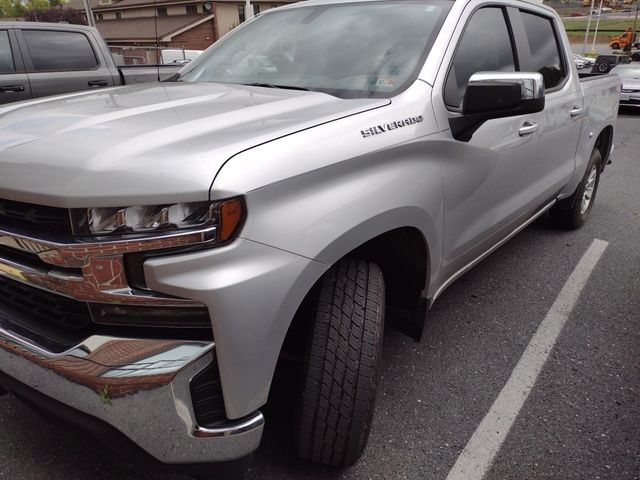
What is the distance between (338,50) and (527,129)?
3.59 ft

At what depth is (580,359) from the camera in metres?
2.72

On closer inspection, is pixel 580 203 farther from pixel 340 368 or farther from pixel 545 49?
pixel 340 368

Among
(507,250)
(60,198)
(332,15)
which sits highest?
(332,15)

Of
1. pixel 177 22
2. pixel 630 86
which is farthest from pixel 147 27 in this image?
pixel 630 86

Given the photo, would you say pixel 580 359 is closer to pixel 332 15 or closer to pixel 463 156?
pixel 463 156

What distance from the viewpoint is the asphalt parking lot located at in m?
2.01

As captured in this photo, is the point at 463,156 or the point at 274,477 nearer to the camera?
the point at 274,477

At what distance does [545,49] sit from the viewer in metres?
3.50

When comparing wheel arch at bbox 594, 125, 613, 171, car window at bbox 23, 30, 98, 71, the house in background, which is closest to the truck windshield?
wheel arch at bbox 594, 125, 613, 171

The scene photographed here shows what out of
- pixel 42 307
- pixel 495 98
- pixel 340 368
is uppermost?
pixel 495 98

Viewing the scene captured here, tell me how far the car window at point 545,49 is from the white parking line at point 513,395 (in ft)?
4.42

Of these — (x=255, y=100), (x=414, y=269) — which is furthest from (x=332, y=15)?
(x=414, y=269)

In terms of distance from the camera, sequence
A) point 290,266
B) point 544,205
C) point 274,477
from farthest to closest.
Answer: point 544,205, point 274,477, point 290,266

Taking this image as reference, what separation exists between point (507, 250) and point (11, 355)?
3564 millimetres
